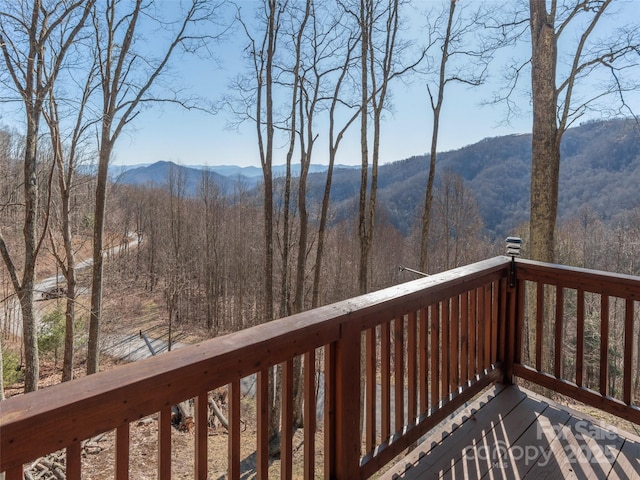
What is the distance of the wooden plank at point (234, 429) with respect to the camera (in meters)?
1.10

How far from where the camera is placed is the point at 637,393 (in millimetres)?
12734

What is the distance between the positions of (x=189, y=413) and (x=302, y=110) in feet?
26.2

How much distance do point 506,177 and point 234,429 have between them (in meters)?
26.8

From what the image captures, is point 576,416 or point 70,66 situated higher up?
point 70,66

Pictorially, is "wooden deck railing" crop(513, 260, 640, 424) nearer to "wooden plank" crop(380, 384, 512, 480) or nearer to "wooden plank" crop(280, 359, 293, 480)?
"wooden plank" crop(380, 384, 512, 480)

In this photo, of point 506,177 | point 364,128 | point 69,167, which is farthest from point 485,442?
point 506,177

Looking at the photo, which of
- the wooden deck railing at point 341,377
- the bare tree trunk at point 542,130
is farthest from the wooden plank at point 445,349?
the bare tree trunk at point 542,130

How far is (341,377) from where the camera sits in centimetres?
143

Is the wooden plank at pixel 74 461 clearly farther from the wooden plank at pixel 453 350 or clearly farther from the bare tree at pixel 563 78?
the bare tree at pixel 563 78

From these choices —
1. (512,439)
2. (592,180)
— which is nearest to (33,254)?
(512,439)

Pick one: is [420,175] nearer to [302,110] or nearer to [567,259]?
[567,259]

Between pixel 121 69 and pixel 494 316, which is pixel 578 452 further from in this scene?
pixel 121 69

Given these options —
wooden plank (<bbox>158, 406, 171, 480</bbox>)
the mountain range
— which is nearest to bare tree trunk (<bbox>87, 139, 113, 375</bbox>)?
Answer: the mountain range

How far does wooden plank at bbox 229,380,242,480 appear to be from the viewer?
3.62ft
